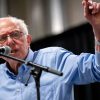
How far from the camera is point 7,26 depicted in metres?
2.88

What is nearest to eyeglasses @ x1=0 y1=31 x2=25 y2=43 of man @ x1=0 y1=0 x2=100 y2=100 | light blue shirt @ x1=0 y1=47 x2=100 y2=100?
man @ x1=0 y1=0 x2=100 y2=100

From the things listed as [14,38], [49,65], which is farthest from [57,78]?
[14,38]

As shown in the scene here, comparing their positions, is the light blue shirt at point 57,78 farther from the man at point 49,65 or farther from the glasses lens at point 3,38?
the glasses lens at point 3,38

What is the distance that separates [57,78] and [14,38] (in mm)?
486

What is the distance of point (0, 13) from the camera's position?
253 inches

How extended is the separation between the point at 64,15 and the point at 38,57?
310cm

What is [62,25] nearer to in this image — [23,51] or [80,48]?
[80,48]

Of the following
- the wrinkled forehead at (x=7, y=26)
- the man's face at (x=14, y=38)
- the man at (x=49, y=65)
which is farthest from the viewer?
the wrinkled forehead at (x=7, y=26)

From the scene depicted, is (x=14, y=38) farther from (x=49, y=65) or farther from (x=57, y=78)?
(x=57, y=78)

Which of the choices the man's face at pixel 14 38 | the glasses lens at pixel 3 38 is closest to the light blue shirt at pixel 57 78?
the man's face at pixel 14 38

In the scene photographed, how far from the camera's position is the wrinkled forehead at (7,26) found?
9.34 ft

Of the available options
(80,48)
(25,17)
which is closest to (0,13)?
(25,17)

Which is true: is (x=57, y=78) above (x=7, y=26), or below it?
below

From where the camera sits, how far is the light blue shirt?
2.50m
